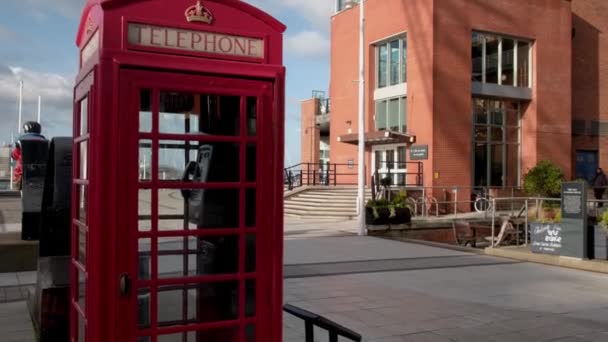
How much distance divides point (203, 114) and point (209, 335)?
1.32m

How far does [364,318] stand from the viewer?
22.4 feet

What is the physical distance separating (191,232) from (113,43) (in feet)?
3.40

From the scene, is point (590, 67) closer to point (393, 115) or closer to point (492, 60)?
point (492, 60)

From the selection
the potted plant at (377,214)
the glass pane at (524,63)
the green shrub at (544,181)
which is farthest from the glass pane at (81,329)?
the glass pane at (524,63)

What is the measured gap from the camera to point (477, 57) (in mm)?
26359

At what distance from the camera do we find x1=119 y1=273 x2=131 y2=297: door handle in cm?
291

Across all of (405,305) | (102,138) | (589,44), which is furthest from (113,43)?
(589,44)

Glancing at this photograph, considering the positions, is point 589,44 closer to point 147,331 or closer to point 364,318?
point 364,318

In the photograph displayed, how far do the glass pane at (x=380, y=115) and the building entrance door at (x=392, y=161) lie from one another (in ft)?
3.41

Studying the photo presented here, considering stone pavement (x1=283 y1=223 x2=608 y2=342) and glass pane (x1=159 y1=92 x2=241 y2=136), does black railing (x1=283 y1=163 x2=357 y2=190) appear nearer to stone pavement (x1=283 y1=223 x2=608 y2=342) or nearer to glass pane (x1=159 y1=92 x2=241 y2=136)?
stone pavement (x1=283 y1=223 x2=608 y2=342)

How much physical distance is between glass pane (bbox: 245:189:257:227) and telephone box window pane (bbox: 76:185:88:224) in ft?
2.87

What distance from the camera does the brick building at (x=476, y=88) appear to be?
24750mm

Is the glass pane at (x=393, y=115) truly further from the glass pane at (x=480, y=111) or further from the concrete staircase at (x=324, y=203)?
the concrete staircase at (x=324, y=203)

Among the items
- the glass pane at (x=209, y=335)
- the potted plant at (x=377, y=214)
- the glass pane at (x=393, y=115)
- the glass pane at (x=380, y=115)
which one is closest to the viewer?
the glass pane at (x=209, y=335)
